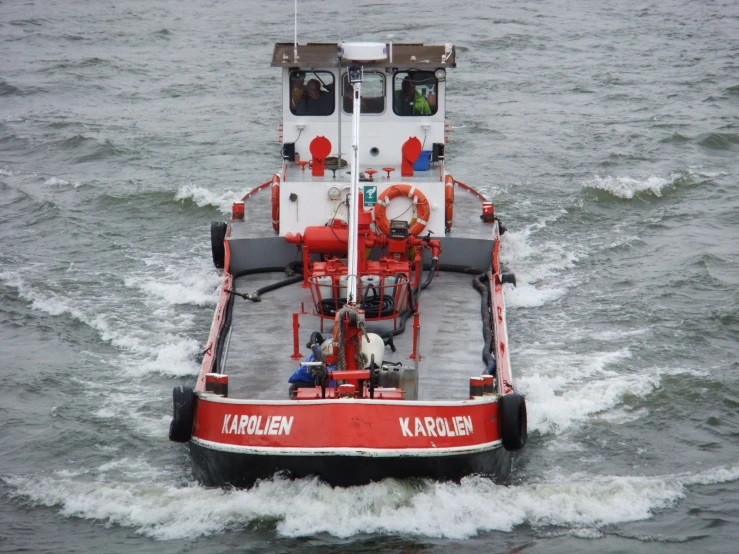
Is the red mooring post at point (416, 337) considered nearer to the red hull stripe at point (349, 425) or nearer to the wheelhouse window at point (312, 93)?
the red hull stripe at point (349, 425)

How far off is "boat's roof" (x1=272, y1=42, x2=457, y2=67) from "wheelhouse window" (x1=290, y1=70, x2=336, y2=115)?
0.25 metres

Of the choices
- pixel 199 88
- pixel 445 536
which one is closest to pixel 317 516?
pixel 445 536

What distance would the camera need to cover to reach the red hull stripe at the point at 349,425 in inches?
427

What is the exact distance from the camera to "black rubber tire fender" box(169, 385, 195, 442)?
463 inches

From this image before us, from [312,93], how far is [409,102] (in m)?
1.45

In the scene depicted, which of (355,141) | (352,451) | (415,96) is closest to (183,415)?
(352,451)

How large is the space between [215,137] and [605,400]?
54.3ft

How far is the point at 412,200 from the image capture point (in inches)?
619

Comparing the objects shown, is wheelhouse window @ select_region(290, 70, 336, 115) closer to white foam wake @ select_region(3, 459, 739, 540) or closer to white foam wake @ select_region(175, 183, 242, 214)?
white foam wake @ select_region(3, 459, 739, 540)

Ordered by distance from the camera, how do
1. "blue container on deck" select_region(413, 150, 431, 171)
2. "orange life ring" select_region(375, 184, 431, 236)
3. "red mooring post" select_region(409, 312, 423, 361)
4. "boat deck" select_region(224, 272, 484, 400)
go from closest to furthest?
"boat deck" select_region(224, 272, 484, 400) < "red mooring post" select_region(409, 312, 423, 361) < "orange life ring" select_region(375, 184, 431, 236) < "blue container on deck" select_region(413, 150, 431, 171)

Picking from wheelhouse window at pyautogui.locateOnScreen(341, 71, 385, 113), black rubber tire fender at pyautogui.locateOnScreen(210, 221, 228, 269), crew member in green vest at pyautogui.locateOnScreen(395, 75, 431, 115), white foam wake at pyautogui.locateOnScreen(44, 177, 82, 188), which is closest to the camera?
wheelhouse window at pyautogui.locateOnScreen(341, 71, 385, 113)

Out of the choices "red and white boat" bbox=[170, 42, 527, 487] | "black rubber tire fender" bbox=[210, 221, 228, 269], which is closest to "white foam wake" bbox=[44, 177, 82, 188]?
"red and white boat" bbox=[170, 42, 527, 487]

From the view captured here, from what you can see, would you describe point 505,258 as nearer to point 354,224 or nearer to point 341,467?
point 354,224

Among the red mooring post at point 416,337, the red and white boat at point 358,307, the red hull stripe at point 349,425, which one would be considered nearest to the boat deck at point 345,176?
the red and white boat at point 358,307
